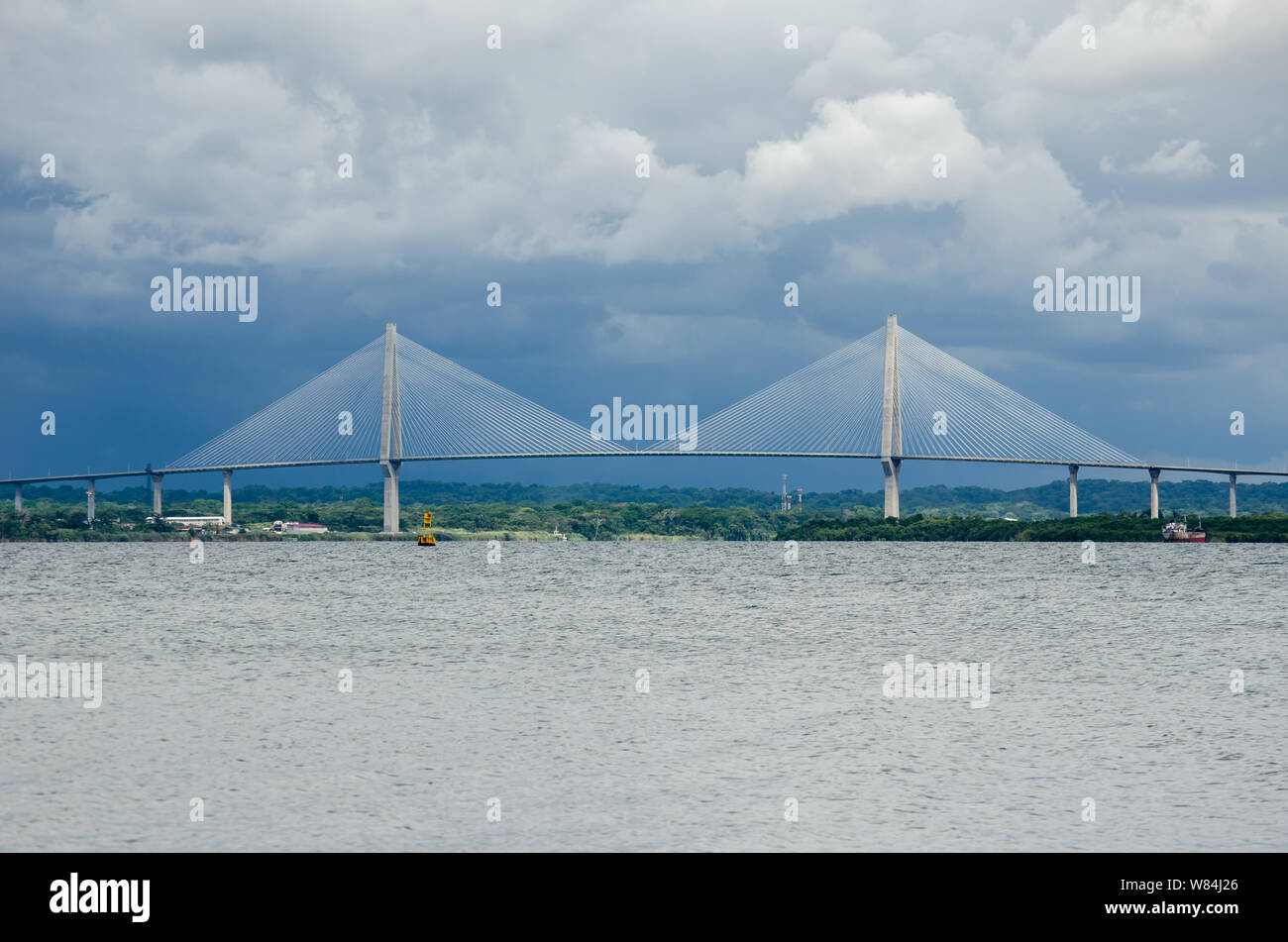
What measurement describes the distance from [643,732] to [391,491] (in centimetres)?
8609

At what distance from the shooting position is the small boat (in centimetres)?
11600

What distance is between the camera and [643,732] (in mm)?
18344

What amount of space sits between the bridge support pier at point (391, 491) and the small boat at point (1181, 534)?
67440 mm

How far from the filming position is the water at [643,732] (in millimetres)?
12617

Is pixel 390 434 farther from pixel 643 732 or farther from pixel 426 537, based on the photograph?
pixel 643 732

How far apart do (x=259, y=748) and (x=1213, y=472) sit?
95.9 metres

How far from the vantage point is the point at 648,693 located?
2284cm

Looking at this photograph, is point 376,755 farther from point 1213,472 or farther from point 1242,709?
point 1213,472

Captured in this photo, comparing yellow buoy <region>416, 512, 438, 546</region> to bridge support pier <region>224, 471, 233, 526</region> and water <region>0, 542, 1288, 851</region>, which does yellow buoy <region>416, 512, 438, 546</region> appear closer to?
bridge support pier <region>224, 471, 233, 526</region>

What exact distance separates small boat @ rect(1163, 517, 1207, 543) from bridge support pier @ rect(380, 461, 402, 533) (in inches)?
2655

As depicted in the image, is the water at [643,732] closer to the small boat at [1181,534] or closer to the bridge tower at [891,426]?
the bridge tower at [891,426]

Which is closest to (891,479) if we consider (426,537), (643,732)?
(426,537)

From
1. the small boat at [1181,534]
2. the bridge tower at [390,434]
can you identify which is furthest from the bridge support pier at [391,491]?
the small boat at [1181,534]
